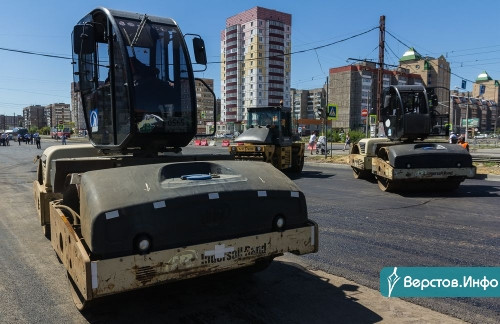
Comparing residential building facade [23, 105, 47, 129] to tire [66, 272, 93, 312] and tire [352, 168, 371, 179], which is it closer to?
tire [352, 168, 371, 179]

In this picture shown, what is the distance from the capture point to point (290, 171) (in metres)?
17.4

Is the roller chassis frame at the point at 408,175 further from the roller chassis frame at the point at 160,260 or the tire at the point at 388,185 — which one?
the roller chassis frame at the point at 160,260

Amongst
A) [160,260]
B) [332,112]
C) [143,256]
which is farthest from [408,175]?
[332,112]

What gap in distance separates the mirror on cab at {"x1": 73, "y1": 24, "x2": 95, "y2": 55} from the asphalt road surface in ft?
8.51

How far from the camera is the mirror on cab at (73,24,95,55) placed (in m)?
4.33

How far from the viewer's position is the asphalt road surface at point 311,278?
3771 mm

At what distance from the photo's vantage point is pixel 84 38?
435 cm

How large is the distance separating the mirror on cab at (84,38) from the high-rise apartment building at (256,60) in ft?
365

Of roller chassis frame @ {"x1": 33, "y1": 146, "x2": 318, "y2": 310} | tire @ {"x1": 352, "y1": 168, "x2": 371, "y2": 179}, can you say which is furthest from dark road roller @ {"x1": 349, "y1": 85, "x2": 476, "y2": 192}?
roller chassis frame @ {"x1": 33, "y1": 146, "x2": 318, "y2": 310}

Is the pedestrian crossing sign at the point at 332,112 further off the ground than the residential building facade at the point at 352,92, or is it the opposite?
the residential building facade at the point at 352,92

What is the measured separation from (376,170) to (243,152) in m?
5.55

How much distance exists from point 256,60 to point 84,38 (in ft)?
374

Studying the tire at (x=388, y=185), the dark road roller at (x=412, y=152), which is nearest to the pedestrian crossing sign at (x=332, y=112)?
the dark road roller at (x=412, y=152)

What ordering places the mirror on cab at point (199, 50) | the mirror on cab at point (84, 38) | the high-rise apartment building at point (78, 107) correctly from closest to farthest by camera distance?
1. the mirror on cab at point (84, 38)
2. the mirror on cab at point (199, 50)
3. the high-rise apartment building at point (78, 107)
